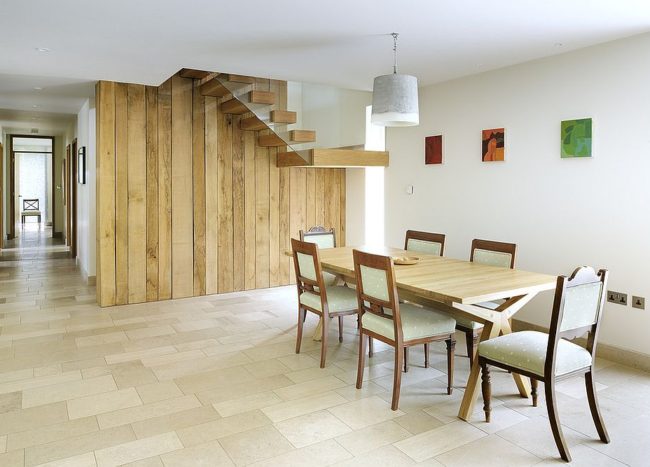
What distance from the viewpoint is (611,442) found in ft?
8.73

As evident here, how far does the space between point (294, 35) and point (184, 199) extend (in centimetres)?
279

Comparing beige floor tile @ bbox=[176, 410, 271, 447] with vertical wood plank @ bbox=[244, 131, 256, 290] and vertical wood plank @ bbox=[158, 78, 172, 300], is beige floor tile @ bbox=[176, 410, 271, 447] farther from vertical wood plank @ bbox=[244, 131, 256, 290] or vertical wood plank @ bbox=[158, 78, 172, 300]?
vertical wood plank @ bbox=[244, 131, 256, 290]

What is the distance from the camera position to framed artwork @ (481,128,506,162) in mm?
4820

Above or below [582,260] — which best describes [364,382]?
below

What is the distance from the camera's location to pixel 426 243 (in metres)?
4.73

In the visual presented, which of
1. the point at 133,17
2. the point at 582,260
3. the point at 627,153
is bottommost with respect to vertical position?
the point at 582,260

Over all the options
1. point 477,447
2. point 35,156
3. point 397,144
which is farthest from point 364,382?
point 35,156

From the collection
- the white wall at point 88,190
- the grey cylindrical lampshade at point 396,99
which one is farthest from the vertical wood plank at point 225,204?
the grey cylindrical lampshade at point 396,99

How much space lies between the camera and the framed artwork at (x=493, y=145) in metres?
4.82

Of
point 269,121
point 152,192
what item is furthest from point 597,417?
point 152,192

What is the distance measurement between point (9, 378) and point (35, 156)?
15142mm

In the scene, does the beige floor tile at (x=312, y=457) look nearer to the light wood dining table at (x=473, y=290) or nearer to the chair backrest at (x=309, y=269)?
the light wood dining table at (x=473, y=290)

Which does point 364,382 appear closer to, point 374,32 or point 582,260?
point 582,260

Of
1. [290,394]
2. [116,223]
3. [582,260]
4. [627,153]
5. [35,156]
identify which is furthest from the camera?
[35,156]
